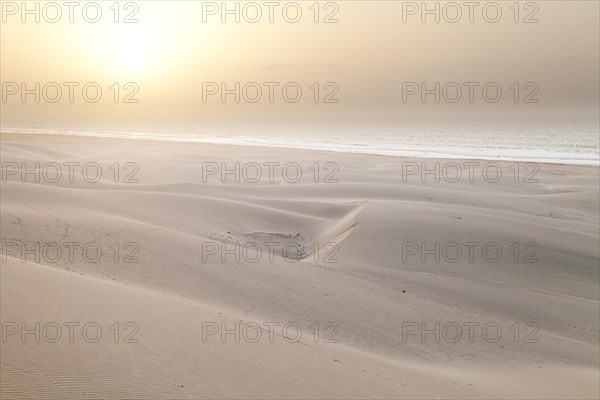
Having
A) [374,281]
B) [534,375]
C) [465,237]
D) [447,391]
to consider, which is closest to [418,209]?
[465,237]

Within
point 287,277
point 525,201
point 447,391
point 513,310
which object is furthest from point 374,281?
point 525,201

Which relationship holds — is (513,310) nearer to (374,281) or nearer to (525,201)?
(374,281)

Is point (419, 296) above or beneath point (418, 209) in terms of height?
beneath

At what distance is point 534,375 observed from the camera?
6223 mm

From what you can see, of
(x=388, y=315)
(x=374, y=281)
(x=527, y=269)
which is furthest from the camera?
(x=527, y=269)

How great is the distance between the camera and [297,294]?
803cm

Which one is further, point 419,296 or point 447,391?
point 419,296

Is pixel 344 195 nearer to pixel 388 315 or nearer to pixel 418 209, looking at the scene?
pixel 418 209

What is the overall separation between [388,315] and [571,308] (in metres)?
3.18

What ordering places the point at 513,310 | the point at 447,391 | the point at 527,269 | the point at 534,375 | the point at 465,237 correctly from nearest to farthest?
the point at 447,391 → the point at 534,375 → the point at 513,310 → the point at 527,269 → the point at 465,237

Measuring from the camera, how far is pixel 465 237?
10.9 m

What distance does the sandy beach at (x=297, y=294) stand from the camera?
197 inches

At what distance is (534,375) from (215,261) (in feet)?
17.2

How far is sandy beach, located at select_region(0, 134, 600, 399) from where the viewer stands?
197 inches
